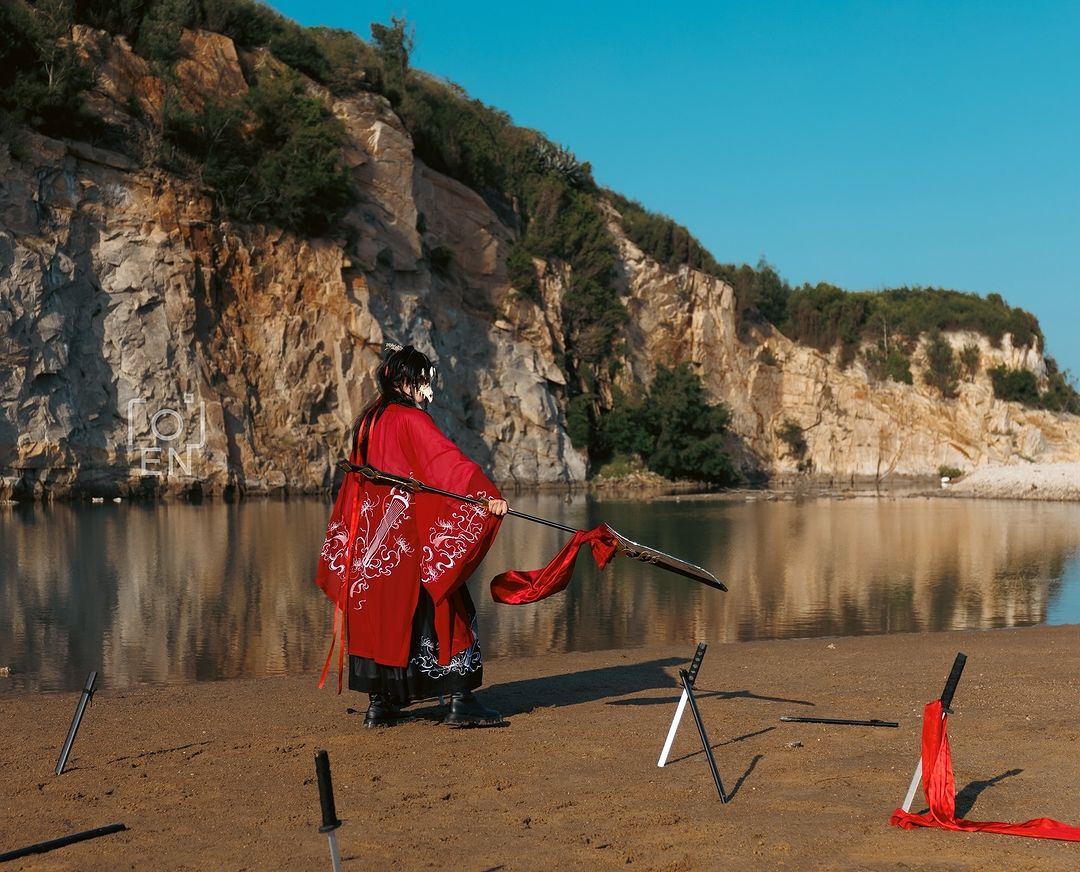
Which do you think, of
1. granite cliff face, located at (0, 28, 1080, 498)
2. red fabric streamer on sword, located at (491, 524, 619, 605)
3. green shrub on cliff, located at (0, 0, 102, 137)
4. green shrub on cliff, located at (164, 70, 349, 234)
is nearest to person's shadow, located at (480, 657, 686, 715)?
red fabric streamer on sword, located at (491, 524, 619, 605)

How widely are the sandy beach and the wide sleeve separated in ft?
2.94

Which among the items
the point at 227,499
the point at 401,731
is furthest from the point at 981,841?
the point at 227,499

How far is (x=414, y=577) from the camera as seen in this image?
6.75m

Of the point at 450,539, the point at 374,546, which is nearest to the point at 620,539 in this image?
the point at 450,539

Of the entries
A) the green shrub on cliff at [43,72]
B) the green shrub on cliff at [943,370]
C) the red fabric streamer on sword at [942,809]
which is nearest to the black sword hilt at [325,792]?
the red fabric streamer on sword at [942,809]

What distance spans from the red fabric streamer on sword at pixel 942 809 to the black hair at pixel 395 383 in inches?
140

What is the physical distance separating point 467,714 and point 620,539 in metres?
1.39

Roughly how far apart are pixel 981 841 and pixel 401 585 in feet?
11.3

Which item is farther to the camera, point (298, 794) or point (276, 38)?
point (276, 38)

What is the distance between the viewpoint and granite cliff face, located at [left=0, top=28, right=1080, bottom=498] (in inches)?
1217

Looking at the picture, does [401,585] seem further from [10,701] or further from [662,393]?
[662,393]

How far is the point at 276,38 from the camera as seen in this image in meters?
39.9

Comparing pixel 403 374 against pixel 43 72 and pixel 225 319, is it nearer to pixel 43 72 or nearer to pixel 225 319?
pixel 43 72

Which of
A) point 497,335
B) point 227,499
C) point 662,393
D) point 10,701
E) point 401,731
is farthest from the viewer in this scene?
point 662,393
